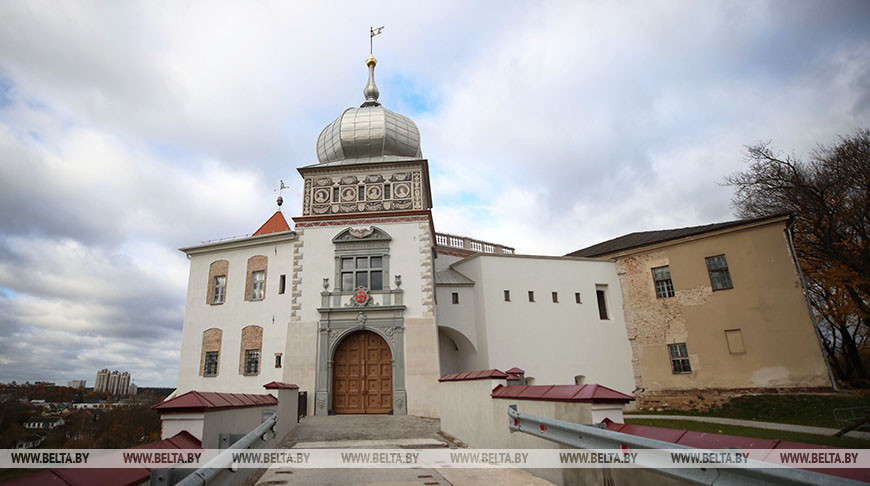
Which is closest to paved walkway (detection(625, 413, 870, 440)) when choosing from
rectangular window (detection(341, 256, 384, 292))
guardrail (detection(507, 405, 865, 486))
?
guardrail (detection(507, 405, 865, 486))

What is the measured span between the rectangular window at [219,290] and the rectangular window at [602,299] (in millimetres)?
17186

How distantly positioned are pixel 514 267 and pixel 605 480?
17848 mm

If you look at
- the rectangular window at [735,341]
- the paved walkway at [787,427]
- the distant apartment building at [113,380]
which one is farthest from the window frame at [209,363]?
the distant apartment building at [113,380]

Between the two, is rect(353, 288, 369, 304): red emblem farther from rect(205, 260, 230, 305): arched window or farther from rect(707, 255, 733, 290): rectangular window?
rect(707, 255, 733, 290): rectangular window

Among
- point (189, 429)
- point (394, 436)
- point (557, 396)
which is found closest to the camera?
point (189, 429)

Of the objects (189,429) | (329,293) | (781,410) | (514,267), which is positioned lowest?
(781,410)

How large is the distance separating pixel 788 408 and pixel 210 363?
22.0 metres

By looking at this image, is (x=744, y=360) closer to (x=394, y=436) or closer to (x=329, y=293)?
(x=394, y=436)

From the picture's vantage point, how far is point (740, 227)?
19.4m

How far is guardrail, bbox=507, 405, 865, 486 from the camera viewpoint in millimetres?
2342

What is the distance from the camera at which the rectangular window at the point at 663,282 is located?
21359 mm

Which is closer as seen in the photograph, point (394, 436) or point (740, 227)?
point (394, 436)

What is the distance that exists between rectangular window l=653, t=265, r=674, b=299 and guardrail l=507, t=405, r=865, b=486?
18.7m

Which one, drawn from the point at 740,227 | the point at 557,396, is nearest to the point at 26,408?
the point at 557,396
